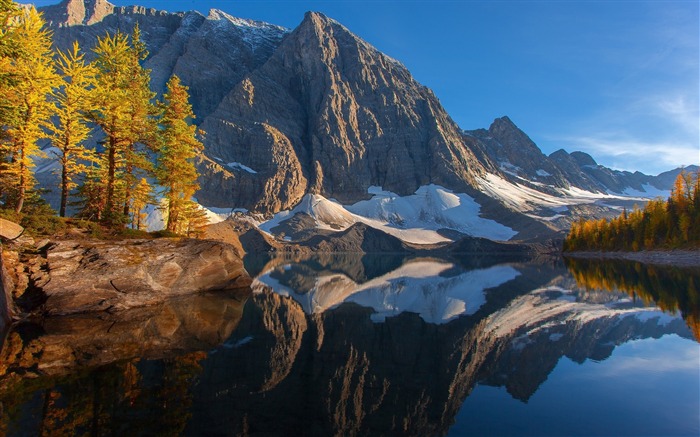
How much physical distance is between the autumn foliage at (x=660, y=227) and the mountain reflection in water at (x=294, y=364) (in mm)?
75265

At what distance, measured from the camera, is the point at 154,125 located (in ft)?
113

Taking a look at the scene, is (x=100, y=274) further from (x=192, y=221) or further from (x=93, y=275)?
(x=192, y=221)

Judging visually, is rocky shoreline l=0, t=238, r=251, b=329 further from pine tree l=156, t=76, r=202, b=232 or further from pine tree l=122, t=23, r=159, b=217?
pine tree l=156, t=76, r=202, b=232

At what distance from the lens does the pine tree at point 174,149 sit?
3609 centimetres

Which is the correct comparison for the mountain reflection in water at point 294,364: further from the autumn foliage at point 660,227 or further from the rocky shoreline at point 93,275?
the autumn foliage at point 660,227

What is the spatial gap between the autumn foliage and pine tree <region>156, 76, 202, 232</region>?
100472 mm

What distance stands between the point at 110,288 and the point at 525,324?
26.8m

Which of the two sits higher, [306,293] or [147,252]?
[147,252]

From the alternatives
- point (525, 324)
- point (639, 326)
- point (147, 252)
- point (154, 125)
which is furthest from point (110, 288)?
point (639, 326)

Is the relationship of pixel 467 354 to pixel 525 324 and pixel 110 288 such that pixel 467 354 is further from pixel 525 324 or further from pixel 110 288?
pixel 110 288

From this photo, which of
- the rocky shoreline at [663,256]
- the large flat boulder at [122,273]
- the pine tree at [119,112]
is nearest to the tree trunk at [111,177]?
the pine tree at [119,112]

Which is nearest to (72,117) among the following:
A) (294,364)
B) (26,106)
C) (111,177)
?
(26,106)

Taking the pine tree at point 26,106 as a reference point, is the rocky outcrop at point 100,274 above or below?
below

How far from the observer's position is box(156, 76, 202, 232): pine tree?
36.1m
